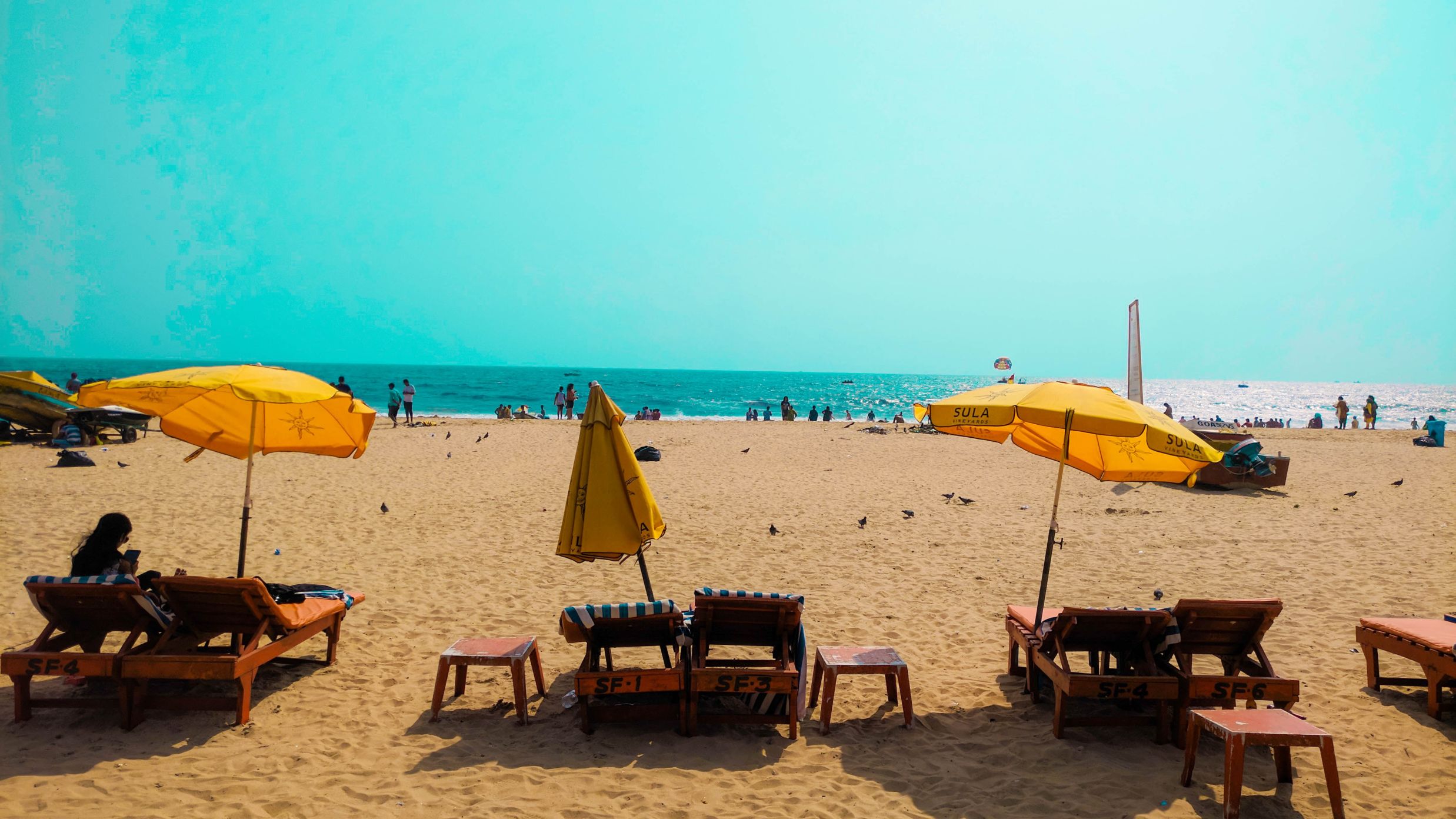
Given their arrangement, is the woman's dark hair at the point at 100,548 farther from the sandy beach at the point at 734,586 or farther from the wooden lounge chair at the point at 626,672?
the wooden lounge chair at the point at 626,672

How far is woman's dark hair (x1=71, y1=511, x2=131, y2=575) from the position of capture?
17.1 feet

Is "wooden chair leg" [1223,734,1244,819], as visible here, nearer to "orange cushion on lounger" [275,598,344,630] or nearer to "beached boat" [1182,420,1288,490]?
"orange cushion on lounger" [275,598,344,630]

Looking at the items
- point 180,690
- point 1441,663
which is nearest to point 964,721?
point 1441,663

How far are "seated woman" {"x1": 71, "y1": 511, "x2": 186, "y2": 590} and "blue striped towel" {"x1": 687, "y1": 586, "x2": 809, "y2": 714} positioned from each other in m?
4.04

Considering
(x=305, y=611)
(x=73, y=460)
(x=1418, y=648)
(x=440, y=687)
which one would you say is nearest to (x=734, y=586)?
(x=440, y=687)

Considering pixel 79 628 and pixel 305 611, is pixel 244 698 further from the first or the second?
pixel 79 628

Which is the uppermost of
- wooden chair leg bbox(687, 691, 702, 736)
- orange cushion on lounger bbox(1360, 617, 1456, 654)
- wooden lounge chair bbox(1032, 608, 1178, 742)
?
orange cushion on lounger bbox(1360, 617, 1456, 654)

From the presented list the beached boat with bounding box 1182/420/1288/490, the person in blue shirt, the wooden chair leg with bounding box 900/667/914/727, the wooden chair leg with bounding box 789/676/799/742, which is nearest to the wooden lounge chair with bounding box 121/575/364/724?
the wooden chair leg with bounding box 789/676/799/742

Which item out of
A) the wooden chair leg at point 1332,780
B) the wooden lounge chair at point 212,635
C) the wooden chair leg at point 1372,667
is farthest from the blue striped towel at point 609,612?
the wooden chair leg at point 1372,667

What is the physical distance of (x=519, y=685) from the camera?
16.1 ft

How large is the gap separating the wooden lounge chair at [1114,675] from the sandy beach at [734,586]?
7.5 inches

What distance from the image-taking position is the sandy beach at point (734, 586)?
4.18 m

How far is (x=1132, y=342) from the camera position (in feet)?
57.8

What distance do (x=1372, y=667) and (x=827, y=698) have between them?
4438 millimetres
